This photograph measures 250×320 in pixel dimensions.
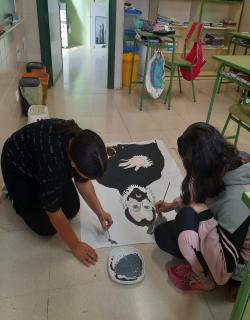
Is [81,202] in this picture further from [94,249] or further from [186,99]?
[186,99]

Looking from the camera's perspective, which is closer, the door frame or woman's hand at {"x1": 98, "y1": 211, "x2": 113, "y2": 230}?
woman's hand at {"x1": 98, "y1": 211, "x2": 113, "y2": 230}

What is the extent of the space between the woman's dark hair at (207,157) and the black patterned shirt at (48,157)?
453mm

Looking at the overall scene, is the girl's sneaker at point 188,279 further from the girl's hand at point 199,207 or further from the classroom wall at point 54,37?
the classroom wall at point 54,37

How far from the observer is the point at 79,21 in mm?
5926

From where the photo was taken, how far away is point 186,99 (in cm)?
351

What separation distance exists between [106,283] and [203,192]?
1.89 ft

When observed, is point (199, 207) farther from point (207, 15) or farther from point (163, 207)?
point (207, 15)

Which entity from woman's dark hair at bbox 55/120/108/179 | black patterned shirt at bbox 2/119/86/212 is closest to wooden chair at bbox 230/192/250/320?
woman's dark hair at bbox 55/120/108/179

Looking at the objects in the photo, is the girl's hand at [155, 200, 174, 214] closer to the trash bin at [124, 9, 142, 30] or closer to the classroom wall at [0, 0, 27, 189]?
the classroom wall at [0, 0, 27, 189]

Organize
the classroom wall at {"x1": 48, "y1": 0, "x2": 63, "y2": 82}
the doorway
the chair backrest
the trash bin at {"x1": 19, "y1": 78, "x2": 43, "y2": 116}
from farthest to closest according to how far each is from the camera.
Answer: the doorway < the classroom wall at {"x1": 48, "y1": 0, "x2": 63, "y2": 82} < the chair backrest < the trash bin at {"x1": 19, "y1": 78, "x2": 43, "y2": 116}

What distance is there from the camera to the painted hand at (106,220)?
1457 millimetres

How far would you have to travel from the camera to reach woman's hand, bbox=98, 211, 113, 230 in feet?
4.77

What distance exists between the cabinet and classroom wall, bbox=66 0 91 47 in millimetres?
2163

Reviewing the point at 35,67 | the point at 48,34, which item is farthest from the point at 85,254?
the point at 48,34
